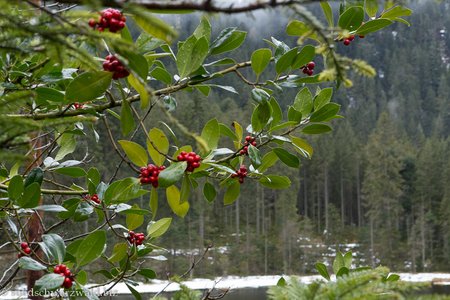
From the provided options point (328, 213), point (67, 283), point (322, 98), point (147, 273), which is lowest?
point (328, 213)

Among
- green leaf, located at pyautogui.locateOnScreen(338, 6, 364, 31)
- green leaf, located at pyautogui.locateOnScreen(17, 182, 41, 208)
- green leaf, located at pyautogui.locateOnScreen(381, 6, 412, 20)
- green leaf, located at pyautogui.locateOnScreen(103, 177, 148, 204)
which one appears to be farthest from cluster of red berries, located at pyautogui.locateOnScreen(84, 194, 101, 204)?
green leaf, located at pyautogui.locateOnScreen(381, 6, 412, 20)

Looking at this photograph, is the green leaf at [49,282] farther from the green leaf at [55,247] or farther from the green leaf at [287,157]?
the green leaf at [287,157]

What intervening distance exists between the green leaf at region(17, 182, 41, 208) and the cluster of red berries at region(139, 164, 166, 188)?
0.30 metres

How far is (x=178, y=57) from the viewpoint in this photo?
158 cm

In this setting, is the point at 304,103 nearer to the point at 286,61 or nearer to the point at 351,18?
the point at 286,61

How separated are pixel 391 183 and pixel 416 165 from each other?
126 inches

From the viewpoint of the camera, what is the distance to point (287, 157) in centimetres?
199

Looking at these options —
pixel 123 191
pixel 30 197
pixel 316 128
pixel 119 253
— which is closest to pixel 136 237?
pixel 119 253

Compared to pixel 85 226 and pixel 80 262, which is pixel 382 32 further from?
pixel 80 262

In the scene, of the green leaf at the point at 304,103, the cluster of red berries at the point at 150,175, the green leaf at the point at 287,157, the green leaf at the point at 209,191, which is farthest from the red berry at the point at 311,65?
the cluster of red berries at the point at 150,175

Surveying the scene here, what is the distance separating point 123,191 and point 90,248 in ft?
0.66

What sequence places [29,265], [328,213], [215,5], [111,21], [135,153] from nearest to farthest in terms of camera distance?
[215,5]
[111,21]
[29,265]
[135,153]
[328,213]

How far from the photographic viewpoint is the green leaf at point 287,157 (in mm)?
1957

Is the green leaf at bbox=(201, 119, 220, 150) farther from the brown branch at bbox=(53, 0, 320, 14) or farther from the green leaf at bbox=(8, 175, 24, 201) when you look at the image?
the brown branch at bbox=(53, 0, 320, 14)
